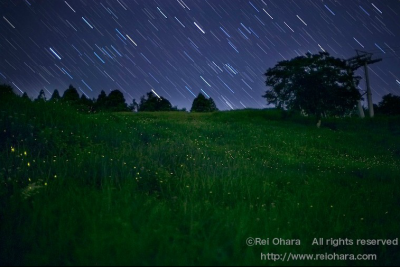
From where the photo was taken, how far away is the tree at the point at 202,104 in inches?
2655

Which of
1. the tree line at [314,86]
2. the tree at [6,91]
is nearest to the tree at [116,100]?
the tree line at [314,86]

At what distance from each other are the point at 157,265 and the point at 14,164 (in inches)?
194

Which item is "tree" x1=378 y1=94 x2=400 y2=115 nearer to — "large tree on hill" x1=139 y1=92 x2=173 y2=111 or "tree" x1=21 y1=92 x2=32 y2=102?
"large tree on hill" x1=139 y1=92 x2=173 y2=111

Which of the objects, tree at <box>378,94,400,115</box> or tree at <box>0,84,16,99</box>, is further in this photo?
tree at <box>378,94,400,115</box>

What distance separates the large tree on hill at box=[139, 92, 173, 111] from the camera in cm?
6291

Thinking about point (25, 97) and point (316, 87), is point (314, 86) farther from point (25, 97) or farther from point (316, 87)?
point (25, 97)

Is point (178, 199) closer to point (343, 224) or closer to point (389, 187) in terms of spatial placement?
point (343, 224)

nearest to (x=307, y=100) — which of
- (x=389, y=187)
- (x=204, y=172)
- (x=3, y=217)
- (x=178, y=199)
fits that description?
(x=389, y=187)

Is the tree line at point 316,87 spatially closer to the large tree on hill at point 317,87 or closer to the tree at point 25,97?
the large tree on hill at point 317,87

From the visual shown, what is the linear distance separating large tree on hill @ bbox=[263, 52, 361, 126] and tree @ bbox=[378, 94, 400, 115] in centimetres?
3923

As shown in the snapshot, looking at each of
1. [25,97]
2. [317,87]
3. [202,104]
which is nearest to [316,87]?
[317,87]

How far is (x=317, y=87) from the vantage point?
109 feet

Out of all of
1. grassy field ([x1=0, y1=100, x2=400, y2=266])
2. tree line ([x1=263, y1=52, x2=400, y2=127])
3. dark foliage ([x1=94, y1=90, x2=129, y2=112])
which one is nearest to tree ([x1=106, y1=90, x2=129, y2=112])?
dark foliage ([x1=94, y1=90, x2=129, y2=112])

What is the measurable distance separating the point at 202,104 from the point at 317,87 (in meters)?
37.0
